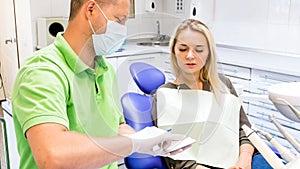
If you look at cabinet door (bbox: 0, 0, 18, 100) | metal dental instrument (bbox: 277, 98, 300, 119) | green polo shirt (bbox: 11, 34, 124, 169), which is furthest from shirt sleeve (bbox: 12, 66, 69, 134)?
cabinet door (bbox: 0, 0, 18, 100)

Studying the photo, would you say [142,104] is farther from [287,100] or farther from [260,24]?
[260,24]

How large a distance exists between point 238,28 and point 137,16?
8.17 ft

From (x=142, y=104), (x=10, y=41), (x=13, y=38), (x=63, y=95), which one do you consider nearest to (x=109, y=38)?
(x=63, y=95)

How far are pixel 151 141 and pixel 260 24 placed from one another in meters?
2.72

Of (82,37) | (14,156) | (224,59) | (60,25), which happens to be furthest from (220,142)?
(60,25)

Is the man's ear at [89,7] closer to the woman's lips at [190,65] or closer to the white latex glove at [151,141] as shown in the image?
the white latex glove at [151,141]

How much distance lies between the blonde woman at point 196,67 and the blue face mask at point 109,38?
412mm

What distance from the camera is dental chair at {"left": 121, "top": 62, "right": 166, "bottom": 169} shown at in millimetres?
1378

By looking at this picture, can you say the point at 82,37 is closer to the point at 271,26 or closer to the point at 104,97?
the point at 104,97

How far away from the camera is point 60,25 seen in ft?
11.1

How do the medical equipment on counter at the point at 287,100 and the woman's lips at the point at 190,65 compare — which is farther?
the woman's lips at the point at 190,65

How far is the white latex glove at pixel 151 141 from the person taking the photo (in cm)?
94

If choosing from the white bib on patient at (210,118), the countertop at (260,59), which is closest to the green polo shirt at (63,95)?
the white bib on patient at (210,118)

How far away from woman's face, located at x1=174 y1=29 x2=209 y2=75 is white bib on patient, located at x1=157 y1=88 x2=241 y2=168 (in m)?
0.13
